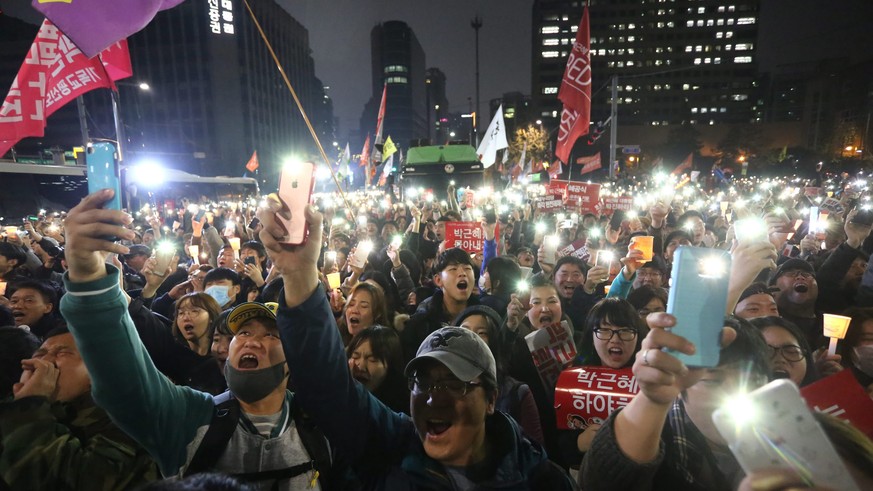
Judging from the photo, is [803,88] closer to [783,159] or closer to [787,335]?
[783,159]

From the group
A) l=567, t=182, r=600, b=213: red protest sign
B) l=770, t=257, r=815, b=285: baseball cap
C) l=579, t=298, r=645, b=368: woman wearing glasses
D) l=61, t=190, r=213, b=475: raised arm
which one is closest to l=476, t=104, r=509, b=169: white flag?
l=567, t=182, r=600, b=213: red protest sign

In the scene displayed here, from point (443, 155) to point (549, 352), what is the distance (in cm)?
1650

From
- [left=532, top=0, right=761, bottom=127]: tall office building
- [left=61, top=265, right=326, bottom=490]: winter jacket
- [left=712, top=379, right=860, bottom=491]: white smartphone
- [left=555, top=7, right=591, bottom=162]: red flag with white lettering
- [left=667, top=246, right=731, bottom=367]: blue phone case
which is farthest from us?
[left=532, top=0, right=761, bottom=127]: tall office building

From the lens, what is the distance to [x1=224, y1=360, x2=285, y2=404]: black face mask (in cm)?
221

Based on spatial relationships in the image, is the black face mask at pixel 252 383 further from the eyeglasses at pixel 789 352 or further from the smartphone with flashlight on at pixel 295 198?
the eyeglasses at pixel 789 352

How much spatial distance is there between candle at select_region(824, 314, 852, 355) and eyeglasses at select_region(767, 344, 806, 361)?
0.98m

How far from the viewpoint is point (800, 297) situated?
15.3ft

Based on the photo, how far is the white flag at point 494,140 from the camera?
14.9m

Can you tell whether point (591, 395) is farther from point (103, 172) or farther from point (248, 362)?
point (103, 172)

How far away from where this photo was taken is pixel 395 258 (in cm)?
650

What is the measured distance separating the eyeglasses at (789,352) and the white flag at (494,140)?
12.3 m

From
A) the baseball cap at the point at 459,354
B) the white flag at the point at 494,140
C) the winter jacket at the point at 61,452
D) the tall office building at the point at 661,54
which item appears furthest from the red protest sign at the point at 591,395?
the tall office building at the point at 661,54

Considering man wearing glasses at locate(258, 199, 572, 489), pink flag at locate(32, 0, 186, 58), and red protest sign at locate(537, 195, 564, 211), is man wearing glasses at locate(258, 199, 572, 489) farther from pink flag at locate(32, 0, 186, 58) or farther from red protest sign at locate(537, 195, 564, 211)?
red protest sign at locate(537, 195, 564, 211)

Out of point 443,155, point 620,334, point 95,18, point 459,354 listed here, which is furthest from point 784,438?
point 443,155
